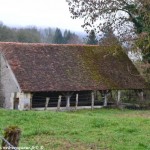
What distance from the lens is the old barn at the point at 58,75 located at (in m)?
28.2

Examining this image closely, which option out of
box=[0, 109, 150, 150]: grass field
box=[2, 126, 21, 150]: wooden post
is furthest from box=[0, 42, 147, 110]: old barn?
box=[2, 126, 21, 150]: wooden post

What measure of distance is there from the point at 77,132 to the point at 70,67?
16.4m

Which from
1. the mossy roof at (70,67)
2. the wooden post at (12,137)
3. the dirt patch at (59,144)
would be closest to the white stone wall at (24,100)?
the mossy roof at (70,67)

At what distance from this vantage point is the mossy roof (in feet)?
94.1

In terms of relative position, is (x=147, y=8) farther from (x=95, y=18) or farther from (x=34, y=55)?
(x=34, y=55)

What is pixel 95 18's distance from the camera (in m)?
33.8

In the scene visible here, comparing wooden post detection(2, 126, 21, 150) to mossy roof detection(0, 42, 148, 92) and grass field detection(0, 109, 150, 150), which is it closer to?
grass field detection(0, 109, 150, 150)

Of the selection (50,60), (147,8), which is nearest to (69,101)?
(50,60)

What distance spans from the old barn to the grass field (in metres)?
8.88

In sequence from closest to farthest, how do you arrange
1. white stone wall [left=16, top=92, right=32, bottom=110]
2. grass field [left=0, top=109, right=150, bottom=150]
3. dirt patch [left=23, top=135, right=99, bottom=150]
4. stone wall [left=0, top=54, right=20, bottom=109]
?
dirt patch [left=23, top=135, right=99, bottom=150], grass field [left=0, top=109, right=150, bottom=150], white stone wall [left=16, top=92, right=32, bottom=110], stone wall [left=0, top=54, right=20, bottom=109]

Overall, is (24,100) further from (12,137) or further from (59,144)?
(12,137)

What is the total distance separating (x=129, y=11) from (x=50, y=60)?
8.51 m

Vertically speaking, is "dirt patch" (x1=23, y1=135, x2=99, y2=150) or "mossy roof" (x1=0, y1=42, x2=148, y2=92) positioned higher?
"mossy roof" (x1=0, y1=42, x2=148, y2=92)

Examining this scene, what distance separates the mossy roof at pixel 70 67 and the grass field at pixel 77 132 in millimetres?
9549
